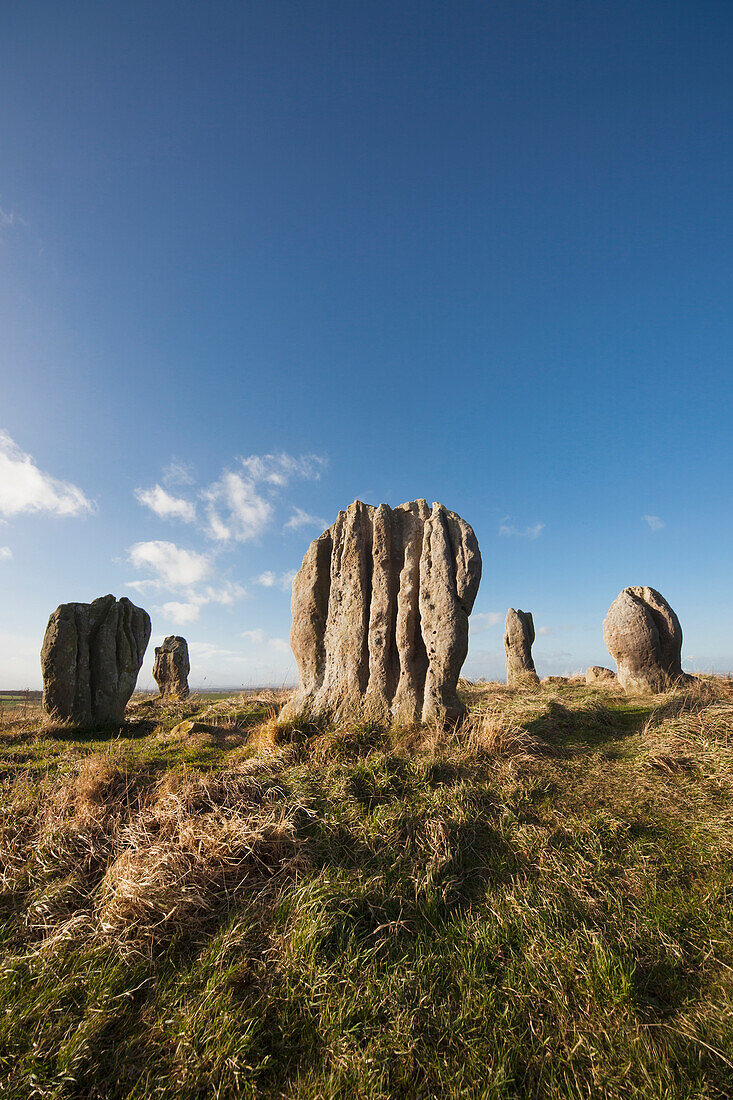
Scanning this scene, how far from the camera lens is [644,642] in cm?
1196

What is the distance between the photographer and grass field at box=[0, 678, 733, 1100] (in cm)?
A: 241

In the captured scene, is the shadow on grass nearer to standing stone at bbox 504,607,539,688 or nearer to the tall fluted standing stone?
the tall fluted standing stone

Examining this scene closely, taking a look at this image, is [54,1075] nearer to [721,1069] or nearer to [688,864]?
[721,1069]

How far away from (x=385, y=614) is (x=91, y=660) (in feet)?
27.3

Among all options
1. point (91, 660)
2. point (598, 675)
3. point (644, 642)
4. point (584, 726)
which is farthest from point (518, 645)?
point (91, 660)

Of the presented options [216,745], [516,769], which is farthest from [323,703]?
[516,769]

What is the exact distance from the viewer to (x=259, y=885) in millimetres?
3742

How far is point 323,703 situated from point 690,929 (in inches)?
213

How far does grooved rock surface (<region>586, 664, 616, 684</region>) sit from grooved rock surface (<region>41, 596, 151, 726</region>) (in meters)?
16.0

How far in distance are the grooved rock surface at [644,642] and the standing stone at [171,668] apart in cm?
1686

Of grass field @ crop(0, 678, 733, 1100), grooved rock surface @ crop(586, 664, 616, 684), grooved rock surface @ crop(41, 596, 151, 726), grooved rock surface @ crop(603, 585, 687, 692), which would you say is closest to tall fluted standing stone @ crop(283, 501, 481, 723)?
grass field @ crop(0, 678, 733, 1100)

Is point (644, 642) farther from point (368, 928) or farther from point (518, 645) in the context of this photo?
point (368, 928)

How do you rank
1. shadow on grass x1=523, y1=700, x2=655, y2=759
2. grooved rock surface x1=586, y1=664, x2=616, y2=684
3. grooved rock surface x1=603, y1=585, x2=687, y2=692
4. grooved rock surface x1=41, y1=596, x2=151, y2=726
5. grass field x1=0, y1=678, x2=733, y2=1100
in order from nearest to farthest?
grass field x1=0, y1=678, x2=733, y2=1100 < shadow on grass x1=523, y1=700, x2=655, y2=759 < grooved rock surface x1=41, y1=596, x2=151, y2=726 < grooved rock surface x1=603, y1=585, x2=687, y2=692 < grooved rock surface x1=586, y1=664, x2=616, y2=684

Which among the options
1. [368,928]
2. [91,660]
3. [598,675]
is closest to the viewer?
[368,928]
